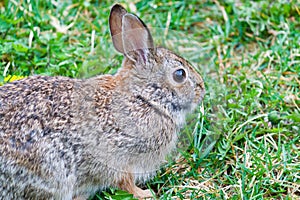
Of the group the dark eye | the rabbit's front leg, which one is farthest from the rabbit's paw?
the dark eye

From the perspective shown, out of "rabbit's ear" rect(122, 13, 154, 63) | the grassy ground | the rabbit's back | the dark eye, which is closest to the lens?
the rabbit's back

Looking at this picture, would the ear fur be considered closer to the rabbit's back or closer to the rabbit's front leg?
the rabbit's back

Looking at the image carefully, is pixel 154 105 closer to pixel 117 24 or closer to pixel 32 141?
pixel 117 24

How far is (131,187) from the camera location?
4.82m

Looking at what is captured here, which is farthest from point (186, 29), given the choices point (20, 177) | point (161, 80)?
point (20, 177)

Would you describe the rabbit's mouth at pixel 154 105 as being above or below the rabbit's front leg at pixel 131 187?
above

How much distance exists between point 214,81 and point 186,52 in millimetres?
485

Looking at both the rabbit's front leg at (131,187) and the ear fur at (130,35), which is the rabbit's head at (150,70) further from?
the rabbit's front leg at (131,187)

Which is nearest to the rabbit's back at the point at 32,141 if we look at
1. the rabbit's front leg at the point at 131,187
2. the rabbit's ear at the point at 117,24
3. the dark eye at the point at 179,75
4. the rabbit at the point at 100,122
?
the rabbit at the point at 100,122

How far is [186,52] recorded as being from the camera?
6141mm

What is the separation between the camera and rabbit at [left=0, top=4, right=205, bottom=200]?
4.37m

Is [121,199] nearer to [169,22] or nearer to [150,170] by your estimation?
[150,170]

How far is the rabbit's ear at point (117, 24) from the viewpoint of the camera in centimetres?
475

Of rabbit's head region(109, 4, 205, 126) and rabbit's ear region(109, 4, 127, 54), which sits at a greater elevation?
rabbit's ear region(109, 4, 127, 54)
